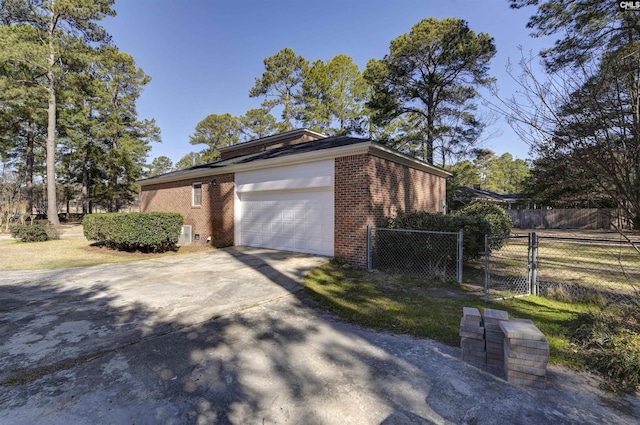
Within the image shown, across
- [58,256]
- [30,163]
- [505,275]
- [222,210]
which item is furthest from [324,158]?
[30,163]

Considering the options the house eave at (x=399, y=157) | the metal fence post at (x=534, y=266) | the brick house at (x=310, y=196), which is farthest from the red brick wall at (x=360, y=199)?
the metal fence post at (x=534, y=266)

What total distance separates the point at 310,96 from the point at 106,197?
2290 centimetres

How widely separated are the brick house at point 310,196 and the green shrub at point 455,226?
952 mm

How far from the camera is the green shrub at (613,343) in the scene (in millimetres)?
2549

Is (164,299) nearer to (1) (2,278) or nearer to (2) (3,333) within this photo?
(2) (3,333)

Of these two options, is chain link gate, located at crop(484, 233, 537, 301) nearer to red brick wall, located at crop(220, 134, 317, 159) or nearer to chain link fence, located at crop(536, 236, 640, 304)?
chain link fence, located at crop(536, 236, 640, 304)

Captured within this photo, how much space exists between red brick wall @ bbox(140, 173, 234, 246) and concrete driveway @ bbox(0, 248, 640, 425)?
7030 millimetres

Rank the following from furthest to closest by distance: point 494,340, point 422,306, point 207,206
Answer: point 207,206 → point 422,306 → point 494,340

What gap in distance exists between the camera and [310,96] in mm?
25688

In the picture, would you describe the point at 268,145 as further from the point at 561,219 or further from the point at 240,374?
the point at 561,219

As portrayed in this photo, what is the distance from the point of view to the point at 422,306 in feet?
15.0

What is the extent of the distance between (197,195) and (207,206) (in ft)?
3.90

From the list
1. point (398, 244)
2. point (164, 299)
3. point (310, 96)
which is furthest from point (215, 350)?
point (310, 96)

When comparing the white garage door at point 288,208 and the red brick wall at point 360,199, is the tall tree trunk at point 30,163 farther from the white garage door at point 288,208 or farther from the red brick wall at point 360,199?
the red brick wall at point 360,199
